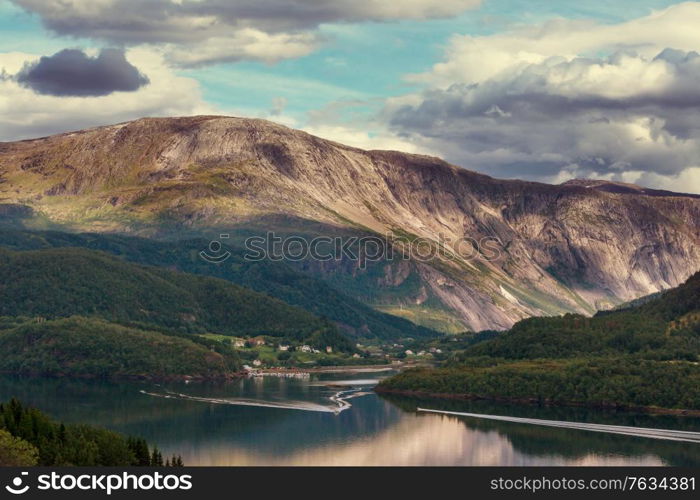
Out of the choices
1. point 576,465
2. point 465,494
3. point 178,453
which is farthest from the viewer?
point 178,453

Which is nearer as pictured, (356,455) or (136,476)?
(136,476)

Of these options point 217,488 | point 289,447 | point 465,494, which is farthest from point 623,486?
point 289,447

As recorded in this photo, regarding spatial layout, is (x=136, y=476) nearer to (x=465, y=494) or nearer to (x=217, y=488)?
(x=217, y=488)

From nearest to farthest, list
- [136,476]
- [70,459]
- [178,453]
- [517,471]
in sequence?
1. [136,476]
2. [517,471]
3. [70,459]
4. [178,453]
